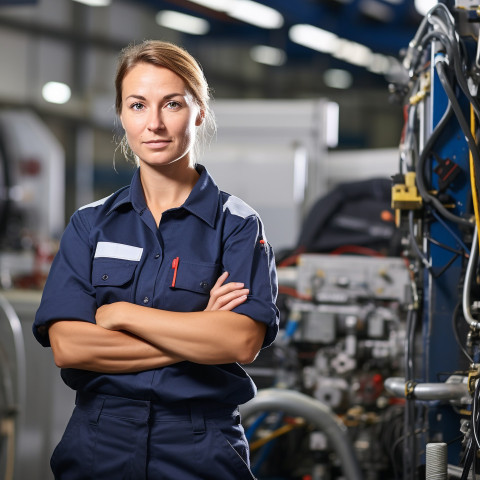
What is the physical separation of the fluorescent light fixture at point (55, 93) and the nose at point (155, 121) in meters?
10.4

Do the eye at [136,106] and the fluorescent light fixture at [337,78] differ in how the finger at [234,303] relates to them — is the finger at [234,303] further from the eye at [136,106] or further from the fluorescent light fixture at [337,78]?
the fluorescent light fixture at [337,78]

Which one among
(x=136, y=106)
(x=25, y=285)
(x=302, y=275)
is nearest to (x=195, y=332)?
(x=136, y=106)

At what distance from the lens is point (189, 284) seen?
2031 mm

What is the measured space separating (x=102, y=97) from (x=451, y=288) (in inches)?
144

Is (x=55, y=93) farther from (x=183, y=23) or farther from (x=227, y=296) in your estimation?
(x=227, y=296)

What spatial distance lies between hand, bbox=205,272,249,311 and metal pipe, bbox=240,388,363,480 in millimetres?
1565

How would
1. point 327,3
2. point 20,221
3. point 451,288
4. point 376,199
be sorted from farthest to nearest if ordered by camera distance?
point 327,3 < point 20,221 < point 376,199 < point 451,288

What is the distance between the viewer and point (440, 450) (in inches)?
86.9

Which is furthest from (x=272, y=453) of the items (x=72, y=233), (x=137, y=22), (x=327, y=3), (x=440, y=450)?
(x=137, y=22)

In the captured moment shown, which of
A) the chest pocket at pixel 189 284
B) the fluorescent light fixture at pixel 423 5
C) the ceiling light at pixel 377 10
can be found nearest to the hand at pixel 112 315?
the chest pocket at pixel 189 284

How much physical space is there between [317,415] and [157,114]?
1861 millimetres

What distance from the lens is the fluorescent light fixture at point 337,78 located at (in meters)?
17.9

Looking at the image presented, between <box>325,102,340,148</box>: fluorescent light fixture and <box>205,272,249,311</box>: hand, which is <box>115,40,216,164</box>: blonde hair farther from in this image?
<box>325,102,340,148</box>: fluorescent light fixture

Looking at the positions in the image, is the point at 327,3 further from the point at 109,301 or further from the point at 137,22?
the point at 109,301
